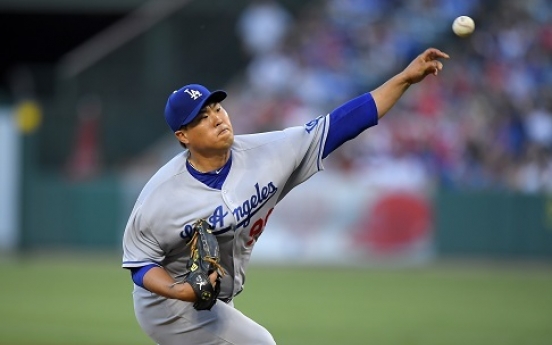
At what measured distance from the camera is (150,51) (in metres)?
20.2

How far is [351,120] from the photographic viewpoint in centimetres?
604

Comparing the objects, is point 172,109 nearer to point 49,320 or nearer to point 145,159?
point 49,320

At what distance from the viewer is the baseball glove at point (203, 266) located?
558 centimetres

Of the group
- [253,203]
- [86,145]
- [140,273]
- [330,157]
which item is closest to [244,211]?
[253,203]

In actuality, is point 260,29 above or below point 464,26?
above

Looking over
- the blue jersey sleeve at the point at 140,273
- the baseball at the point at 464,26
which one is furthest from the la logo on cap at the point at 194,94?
the baseball at the point at 464,26

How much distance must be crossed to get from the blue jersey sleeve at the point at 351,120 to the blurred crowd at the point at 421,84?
35.7 ft

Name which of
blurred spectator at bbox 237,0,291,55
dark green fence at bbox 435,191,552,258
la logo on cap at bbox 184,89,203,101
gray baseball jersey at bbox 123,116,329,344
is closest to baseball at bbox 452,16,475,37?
gray baseball jersey at bbox 123,116,329,344

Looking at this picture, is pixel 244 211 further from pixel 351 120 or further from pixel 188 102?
pixel 351 120

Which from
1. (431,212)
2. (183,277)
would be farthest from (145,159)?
(183,277)

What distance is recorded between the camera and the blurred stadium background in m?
15.8

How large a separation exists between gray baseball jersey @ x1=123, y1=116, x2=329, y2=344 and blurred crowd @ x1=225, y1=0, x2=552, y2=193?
35.7ft

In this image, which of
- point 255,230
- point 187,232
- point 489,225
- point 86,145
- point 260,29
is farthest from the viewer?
point 260,29

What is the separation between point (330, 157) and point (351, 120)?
1126 cm
